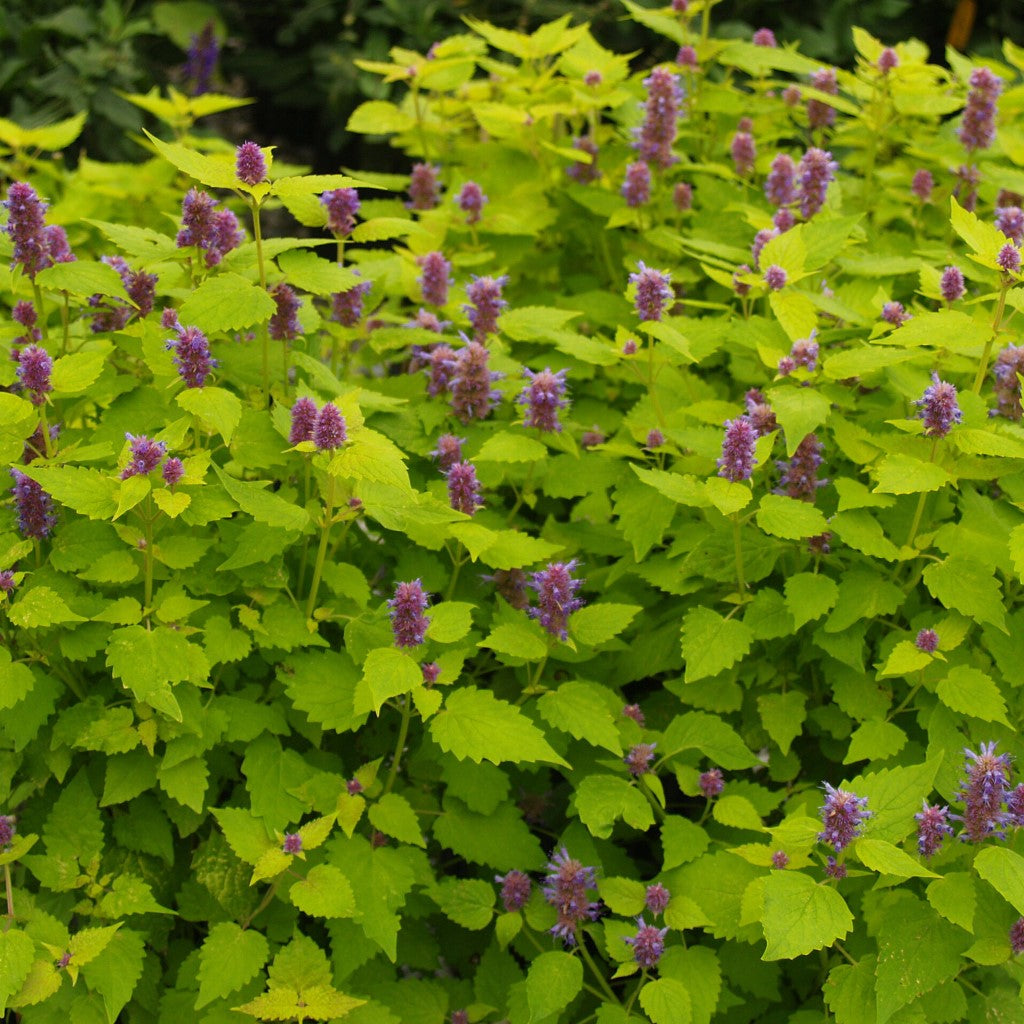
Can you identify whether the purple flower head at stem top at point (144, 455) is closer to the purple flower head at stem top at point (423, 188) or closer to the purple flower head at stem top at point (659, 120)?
the purple flower head at stem top at point (423, 188)

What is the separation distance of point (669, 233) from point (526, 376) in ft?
2.21

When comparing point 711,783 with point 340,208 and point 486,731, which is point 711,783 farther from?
point 340,208

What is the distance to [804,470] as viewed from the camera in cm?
280

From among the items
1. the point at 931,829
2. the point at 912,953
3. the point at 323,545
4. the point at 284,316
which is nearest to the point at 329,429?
the point at 323,545

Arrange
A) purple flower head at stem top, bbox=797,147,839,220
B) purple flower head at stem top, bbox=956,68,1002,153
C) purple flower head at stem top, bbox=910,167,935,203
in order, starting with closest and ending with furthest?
purple flower head at stem top, bbox=797,147,839,220 → purple flower head at stem top, bbox=956,68,1002,153 → purple flower head at stem top, bbox=910,167,935,203

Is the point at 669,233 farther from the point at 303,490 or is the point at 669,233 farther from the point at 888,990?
the point at 888,990

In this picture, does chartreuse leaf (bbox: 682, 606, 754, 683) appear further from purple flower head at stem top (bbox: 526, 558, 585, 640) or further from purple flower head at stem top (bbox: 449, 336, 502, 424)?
purple flower head at stem top (bbox: 449, 336, 502, 424)

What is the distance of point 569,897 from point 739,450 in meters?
0.96

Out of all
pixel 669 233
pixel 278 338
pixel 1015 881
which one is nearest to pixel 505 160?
pixel 669 233

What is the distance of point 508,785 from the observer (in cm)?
278

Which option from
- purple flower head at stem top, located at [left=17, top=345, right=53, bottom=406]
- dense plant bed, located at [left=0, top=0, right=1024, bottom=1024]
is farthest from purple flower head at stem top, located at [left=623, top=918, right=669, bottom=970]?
purple flower head at stem top, located at [left=17, top=345, right=53, bottom=406]

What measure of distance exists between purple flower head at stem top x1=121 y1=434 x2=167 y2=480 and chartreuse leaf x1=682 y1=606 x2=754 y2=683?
3.64 ft

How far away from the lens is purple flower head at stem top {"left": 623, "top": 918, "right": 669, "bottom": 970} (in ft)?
8.16

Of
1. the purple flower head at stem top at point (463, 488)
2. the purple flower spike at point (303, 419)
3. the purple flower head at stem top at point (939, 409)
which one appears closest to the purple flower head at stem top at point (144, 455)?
the purple flower spike at point (303, 419)
